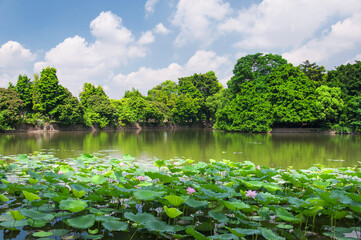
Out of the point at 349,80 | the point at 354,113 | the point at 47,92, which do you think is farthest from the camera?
the point at 47,92

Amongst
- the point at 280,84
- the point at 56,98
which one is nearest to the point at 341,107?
the point at 280,84

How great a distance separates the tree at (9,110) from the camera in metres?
25.7

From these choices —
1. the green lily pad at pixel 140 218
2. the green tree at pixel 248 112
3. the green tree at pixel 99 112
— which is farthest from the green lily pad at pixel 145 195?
the green tree at pixel 99 112

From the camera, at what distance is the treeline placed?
29.7m

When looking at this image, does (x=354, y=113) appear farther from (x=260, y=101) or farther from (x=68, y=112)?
(x=68, y=112)

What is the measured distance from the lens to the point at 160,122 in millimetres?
47156

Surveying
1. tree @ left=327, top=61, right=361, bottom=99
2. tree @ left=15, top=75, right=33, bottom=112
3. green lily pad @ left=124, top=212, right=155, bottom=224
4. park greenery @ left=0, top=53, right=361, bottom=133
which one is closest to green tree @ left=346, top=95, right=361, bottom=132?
park greenery @ left=0, top=53, right=361, bottom=133

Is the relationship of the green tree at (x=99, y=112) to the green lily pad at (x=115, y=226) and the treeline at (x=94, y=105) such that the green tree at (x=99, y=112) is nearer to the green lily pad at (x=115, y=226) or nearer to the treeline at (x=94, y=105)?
the treeline at (x=94, y=105)

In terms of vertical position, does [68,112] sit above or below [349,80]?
below

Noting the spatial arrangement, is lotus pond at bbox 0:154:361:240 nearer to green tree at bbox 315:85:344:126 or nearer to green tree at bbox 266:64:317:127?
green tree at bbox 266:64:317:127

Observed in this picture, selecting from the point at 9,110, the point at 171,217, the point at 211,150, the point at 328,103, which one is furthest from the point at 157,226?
the point at 328,103

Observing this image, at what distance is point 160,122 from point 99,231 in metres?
44.6

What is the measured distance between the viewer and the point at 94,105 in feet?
129

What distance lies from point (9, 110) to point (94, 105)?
14.1 meters
